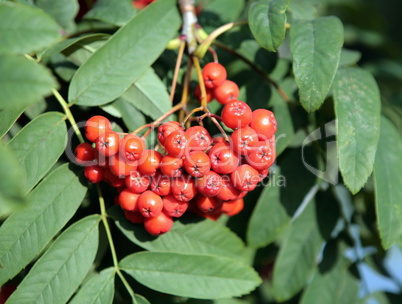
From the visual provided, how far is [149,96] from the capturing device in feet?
4.60

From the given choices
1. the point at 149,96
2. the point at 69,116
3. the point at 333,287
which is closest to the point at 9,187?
the point at 69,116

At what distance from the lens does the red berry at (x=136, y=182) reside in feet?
4.00

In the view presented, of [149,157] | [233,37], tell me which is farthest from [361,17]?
[149,157]

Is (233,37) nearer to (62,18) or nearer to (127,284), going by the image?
(62,18)

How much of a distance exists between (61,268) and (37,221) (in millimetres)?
136

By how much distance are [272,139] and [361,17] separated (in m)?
1.78

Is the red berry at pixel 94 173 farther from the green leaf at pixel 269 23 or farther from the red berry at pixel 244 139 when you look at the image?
the green leaf at pixel 269 23

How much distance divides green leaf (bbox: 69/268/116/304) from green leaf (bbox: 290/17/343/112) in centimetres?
70

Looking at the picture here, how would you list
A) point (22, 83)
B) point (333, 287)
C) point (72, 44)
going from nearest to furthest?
point (22, 83), point (72, 44), point (333, 287)

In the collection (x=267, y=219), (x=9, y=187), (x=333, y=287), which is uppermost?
(x=9, y=187)

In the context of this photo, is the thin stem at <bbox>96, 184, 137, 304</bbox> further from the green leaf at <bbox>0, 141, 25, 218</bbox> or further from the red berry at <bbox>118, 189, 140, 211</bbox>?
the green leaf at <bbox>0, 141, 25, 218</bbox>

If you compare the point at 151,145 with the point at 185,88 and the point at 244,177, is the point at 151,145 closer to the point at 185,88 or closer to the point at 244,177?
the point at 185,88

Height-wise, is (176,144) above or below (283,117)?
above

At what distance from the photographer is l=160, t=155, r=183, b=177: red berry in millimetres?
1172
